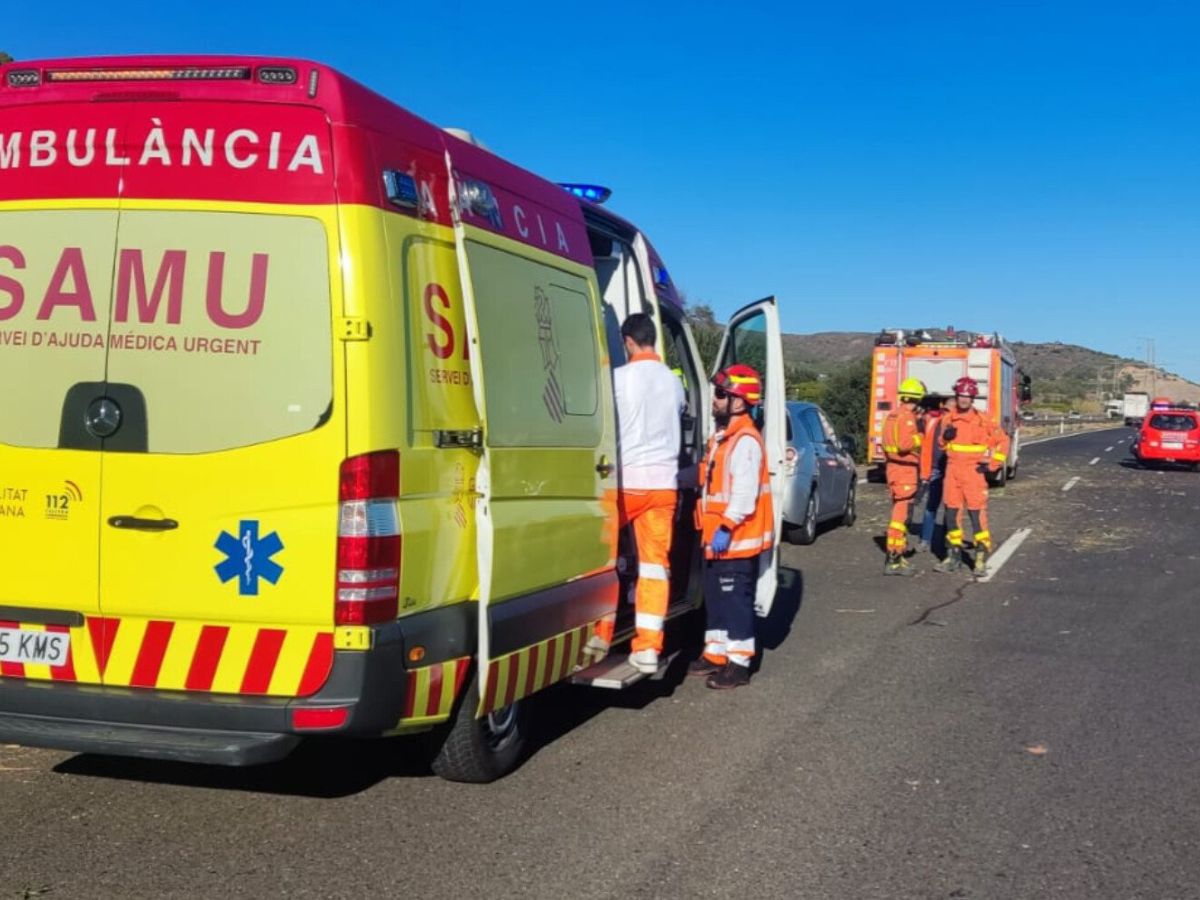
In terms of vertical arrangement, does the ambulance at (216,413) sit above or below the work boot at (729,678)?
above

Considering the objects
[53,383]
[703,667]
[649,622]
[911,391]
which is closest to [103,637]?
[53,383]

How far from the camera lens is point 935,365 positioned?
2341cm

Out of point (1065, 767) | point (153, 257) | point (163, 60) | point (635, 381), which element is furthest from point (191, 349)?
point (1065, 767)

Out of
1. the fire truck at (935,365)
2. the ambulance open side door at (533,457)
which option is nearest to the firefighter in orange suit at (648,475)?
the ambulance open side door at (533,457)

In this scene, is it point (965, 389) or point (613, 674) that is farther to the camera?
point (965, 389)

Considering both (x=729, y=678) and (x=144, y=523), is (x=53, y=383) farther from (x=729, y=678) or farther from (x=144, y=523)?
(x=729, y=678)

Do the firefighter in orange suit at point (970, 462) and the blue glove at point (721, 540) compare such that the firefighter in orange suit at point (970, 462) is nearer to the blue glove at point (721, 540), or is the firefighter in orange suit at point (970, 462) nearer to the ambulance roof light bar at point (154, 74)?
the blue glove at point (721, 540)

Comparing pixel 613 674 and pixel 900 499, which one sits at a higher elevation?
pixel 900 499

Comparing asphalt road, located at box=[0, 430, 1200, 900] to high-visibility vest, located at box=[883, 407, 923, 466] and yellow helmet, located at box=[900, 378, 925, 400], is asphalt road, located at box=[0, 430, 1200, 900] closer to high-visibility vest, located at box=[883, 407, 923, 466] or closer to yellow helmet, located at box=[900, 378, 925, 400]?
high-visibility vest, located at box=[883, 407, 923, 466]

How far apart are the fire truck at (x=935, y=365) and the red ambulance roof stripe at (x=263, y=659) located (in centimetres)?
2013

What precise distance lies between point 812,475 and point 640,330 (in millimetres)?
Result: 7622

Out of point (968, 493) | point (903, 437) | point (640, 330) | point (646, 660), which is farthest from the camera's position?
point (968, 493)

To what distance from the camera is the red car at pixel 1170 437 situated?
2942 centimetres

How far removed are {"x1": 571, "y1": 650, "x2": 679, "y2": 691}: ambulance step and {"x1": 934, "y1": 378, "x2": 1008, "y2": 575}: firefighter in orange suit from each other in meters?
6.16
